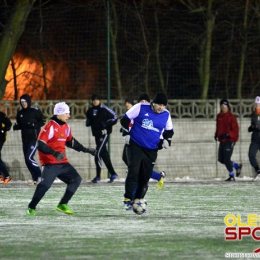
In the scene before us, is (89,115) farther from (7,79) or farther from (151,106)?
(151,106)

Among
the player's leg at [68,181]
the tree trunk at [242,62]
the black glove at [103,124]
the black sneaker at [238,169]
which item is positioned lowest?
the black sneaker at [238,169]

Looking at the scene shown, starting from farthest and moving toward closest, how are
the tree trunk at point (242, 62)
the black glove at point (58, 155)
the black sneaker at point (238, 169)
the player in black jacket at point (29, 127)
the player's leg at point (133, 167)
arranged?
the tree trunk at point (242, 62), the black sneaker at point (238, 169), the player in black jacket at point (29, 127), the player's leg at point (133, 167), the black glove at point (58, 155)

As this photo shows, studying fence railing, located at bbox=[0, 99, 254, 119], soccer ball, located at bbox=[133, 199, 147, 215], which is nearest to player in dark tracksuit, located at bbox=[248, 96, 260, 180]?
fence railing, located at bbox=[0, 99, 254, 119]

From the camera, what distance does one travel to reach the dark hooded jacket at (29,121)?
20.0m

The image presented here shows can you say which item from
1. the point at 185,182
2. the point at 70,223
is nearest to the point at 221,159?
the point at 185,182

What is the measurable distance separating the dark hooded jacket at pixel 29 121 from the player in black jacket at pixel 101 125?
138cm

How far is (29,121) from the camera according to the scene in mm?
20016

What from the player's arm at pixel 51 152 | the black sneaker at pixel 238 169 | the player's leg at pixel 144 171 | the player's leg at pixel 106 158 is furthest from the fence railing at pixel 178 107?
the player's arm at pixel 51 152

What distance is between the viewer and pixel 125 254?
925cm

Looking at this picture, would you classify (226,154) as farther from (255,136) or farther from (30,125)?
(30,125)

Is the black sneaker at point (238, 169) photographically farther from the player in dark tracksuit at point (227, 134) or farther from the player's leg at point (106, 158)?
the player's leg at point (106, 158)

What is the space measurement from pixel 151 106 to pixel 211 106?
32.9 feet

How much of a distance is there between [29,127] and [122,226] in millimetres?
8528

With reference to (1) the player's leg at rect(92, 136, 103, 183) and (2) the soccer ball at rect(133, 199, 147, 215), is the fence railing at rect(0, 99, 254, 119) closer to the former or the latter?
(1) the player's leg at rect(92, 136, 103, 183)
